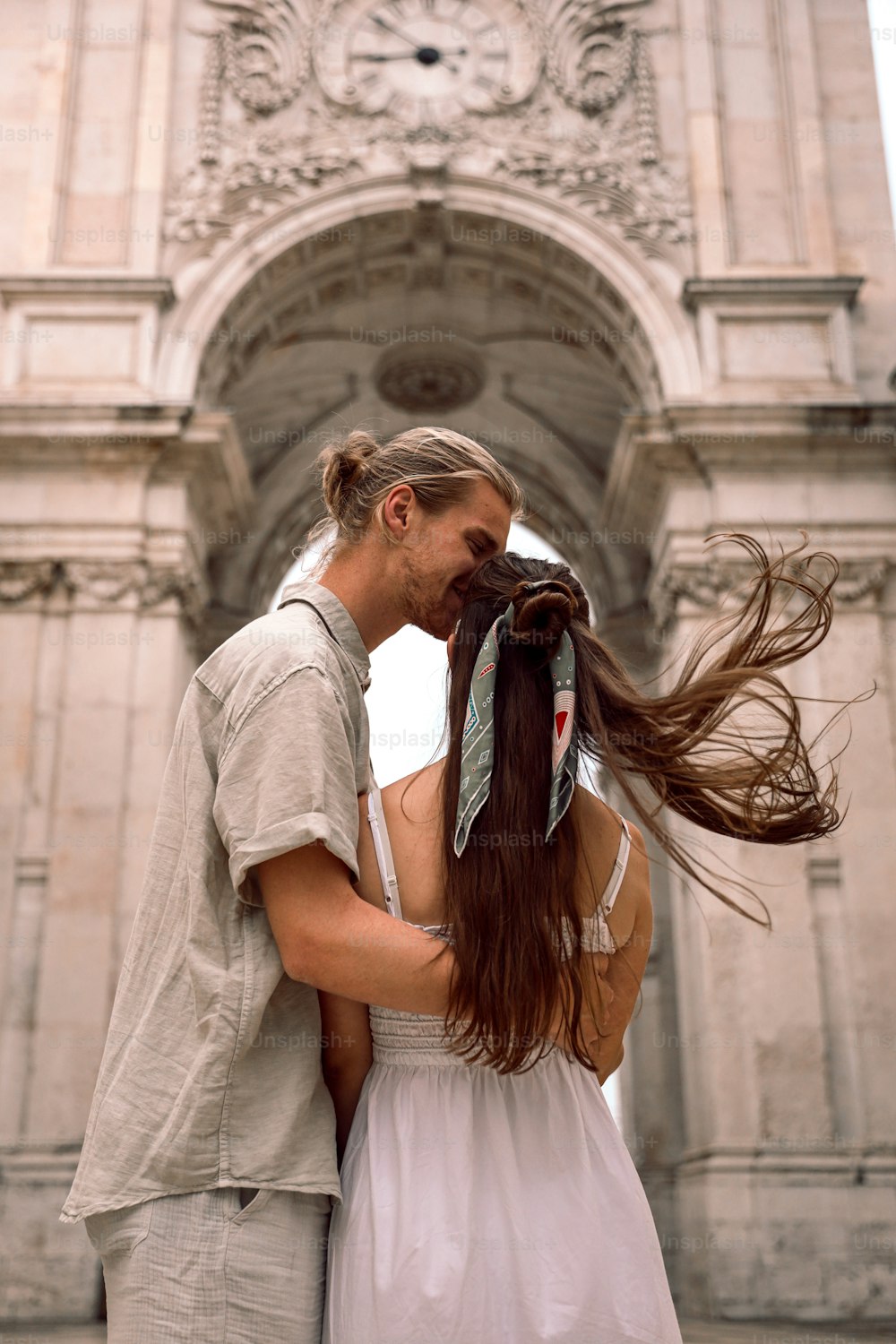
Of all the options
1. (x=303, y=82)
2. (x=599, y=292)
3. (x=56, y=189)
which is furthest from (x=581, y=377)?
(x=56, y=189)

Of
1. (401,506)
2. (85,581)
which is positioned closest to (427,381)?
(85,581)

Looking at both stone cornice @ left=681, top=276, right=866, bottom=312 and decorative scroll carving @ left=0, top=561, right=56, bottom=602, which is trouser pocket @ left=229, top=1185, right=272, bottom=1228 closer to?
decorative scroll carving @ left=0, top=561, right=56, bottom=602

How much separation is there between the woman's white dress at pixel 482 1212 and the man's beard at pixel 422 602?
0.45m

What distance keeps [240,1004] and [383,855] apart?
34cm

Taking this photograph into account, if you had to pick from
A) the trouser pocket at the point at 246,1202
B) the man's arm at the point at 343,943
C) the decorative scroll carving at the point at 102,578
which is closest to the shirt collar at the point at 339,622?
the man's arm at the point at 343,943

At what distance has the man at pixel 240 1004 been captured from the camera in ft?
6.37

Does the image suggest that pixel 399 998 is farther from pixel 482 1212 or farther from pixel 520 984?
pixel 482 1212

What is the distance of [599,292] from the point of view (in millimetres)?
15797

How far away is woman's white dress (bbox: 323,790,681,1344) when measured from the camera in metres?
1.98

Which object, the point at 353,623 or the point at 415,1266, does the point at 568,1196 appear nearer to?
the point at 415,1266

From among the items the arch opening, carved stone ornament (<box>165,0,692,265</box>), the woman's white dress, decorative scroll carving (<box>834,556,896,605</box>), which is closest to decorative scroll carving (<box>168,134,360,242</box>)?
carved stone ornament (<box>165,0,692,265</box>)

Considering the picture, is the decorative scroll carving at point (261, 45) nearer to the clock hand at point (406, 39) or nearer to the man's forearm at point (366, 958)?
the clock hand at point (406, 39)

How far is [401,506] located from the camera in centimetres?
245

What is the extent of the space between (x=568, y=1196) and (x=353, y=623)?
40.5 inches
